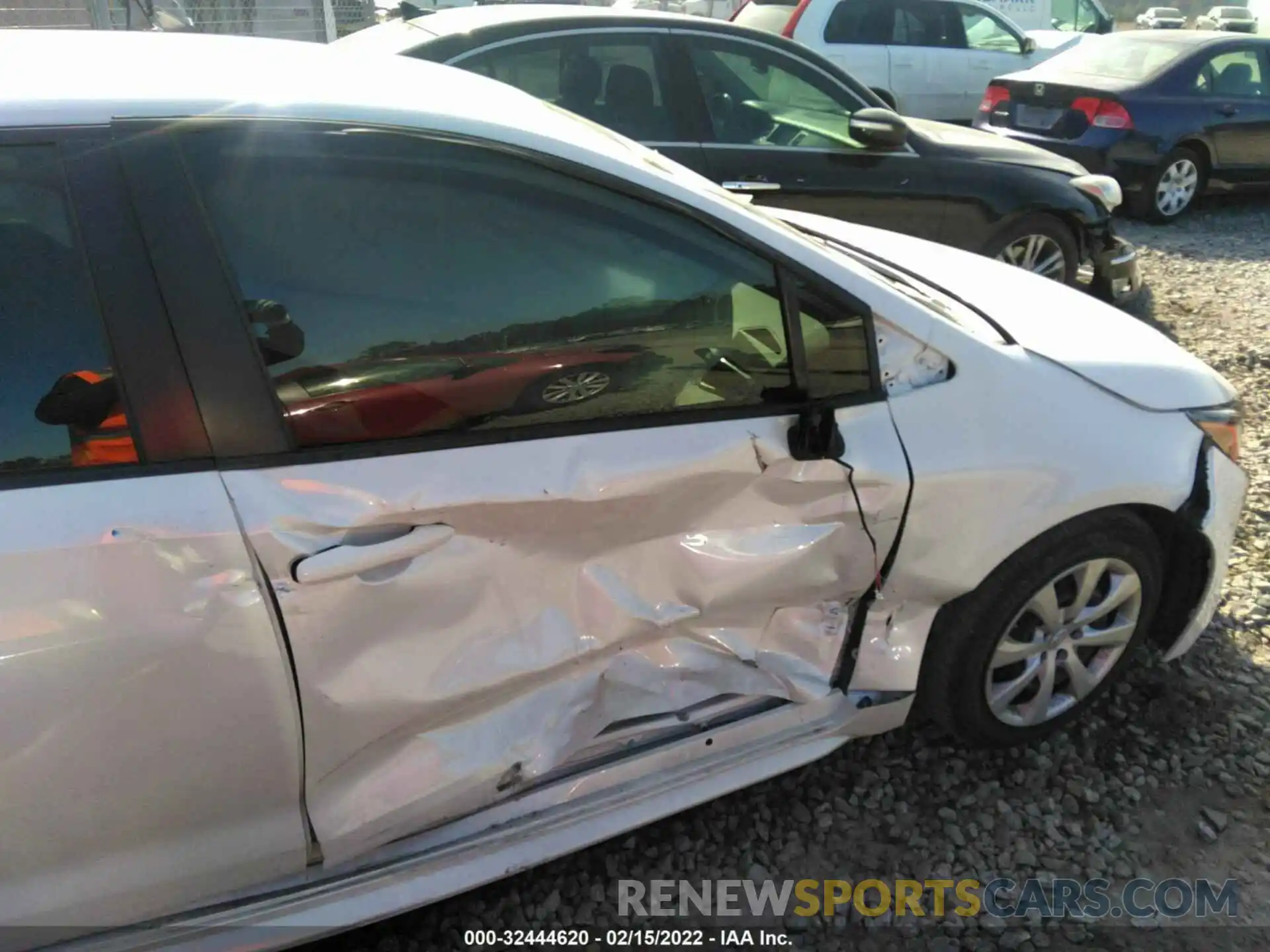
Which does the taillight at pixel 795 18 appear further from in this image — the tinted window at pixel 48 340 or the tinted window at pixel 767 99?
the tinted window at pixel 48 340

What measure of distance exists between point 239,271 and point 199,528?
0.43m

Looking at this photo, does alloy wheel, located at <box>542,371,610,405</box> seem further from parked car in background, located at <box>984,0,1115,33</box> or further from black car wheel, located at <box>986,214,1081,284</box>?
parked car in background, located at <box>984,0,1115,33</box>

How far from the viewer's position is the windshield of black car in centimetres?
770

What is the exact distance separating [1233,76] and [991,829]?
810cm

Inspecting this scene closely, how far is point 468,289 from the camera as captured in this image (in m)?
1.77

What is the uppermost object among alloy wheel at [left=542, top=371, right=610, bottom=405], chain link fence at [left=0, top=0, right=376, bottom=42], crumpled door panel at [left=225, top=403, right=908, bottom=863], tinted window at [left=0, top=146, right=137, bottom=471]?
chain link fence at [left=0, top=0, right=376, bottom=42]

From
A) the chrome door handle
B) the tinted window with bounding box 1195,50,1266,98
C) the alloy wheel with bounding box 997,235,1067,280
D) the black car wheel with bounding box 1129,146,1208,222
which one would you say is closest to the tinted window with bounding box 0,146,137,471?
the chrome door handle

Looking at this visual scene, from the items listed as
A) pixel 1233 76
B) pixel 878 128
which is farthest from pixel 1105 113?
pixel 878 128

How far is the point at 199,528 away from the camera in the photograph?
151 cm

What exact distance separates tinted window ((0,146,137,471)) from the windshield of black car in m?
8.25

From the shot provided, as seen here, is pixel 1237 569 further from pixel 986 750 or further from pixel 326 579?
pixel 326 579

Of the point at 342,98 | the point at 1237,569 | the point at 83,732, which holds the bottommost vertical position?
the point at 1237,569

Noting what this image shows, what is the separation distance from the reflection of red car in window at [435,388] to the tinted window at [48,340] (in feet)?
0.90

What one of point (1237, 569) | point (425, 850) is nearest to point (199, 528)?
point (425, 850)
